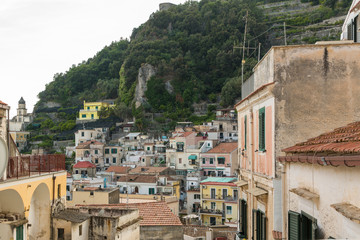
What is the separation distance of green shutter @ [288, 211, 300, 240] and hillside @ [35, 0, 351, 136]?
78476 mm

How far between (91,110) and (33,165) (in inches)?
3315

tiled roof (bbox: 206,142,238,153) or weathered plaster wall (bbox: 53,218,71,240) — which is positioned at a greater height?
tiled roof (bbox: 206,142,238,153)

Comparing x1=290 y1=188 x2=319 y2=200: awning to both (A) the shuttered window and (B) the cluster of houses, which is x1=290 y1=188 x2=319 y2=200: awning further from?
(A) the shuttered window

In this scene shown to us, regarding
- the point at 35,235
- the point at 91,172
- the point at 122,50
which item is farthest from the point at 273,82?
the point at 122,50

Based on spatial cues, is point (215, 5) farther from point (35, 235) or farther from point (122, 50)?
point (35, 235)

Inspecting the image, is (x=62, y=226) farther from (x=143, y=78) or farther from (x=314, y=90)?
(x=143, y=78)

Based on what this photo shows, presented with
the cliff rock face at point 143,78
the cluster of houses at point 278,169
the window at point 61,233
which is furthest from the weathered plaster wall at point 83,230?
the cliff rock face at point 143,78

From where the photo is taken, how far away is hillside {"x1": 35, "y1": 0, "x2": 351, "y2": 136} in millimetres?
92938

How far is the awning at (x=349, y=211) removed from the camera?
4.76 metres

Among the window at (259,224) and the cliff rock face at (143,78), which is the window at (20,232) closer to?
the window at (259,224)

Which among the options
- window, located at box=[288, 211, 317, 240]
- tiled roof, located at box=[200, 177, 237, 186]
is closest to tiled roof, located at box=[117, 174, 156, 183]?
tiled roof, located at box=[200, 177, 237, 186]

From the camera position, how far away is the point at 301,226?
7309mm

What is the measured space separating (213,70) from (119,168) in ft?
156

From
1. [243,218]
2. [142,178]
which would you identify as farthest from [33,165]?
[142,178]
